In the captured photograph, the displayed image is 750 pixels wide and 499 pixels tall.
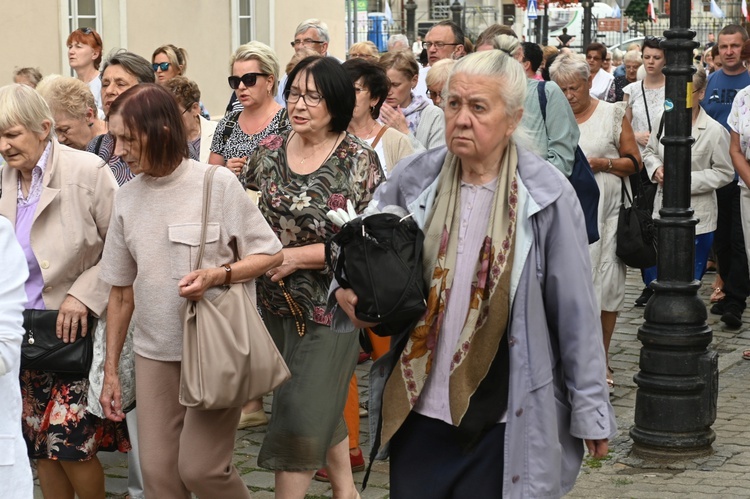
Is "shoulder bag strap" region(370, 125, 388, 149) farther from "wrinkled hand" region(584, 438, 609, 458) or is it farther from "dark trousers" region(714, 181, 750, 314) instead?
"dark trousers" region(714, 181, 750, 314)

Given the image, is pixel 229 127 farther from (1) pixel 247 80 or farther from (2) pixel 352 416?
(2) pixel 352 416

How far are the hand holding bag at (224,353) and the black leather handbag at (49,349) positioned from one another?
734 mm

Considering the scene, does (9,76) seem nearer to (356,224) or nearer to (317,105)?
(317,105)

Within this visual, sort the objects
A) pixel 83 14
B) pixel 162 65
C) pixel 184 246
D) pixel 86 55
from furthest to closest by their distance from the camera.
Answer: pixel 83 14
pixel 86 55
pixel 162 65
pixel 184 246

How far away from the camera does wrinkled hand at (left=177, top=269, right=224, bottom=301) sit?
190 inches

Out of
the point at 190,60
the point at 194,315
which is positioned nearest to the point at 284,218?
the point at 194,315

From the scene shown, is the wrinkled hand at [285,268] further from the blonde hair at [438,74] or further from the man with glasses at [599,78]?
the man with glasses at [599,78]

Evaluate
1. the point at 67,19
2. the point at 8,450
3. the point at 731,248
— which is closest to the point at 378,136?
the point at 8,450

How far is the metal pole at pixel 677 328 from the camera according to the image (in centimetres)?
700

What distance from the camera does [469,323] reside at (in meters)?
4.05

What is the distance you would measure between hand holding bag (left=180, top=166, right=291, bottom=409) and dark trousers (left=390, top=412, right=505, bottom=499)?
83 centimetres

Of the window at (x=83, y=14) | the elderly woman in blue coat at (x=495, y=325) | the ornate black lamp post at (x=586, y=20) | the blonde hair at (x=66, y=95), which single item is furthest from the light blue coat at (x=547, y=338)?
the ornate black lamp post at (x=586, y=20)

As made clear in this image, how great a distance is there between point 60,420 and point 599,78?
12.5 metres

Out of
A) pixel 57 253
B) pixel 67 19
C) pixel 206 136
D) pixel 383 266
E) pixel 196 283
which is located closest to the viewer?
pixel 383 266
